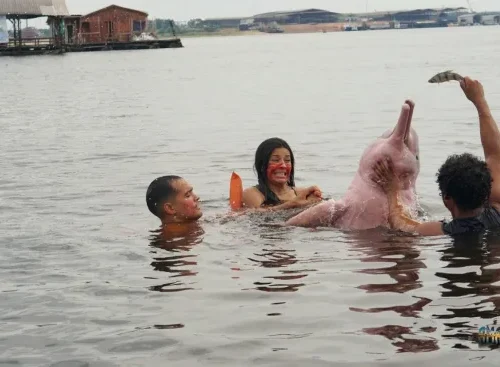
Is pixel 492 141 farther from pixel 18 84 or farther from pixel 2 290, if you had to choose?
pixel 18 84

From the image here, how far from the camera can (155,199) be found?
9.87 m

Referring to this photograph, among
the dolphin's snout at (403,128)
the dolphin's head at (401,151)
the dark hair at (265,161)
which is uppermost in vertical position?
the dolphin's snout at (403,128)

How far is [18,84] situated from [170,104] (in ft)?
59.2

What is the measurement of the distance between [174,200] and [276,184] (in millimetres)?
1114

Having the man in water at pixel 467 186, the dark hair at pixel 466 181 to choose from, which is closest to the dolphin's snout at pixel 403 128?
the man in water at pixel 467 186

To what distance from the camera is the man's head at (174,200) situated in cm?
983

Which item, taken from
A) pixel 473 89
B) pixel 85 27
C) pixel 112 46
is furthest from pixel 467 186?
pixel 85 27

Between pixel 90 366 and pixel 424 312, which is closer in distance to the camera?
pixel 90 366

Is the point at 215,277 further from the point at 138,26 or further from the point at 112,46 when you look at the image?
the point at 138,26

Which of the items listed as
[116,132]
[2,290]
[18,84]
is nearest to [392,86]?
[116,132]

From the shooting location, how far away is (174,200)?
9828mm

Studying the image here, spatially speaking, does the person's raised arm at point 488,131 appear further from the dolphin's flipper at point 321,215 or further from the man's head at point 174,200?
the man's head at point 174,200

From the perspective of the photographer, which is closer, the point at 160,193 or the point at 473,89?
the point at 473,89

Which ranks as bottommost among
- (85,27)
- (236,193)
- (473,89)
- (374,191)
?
(236,193)
